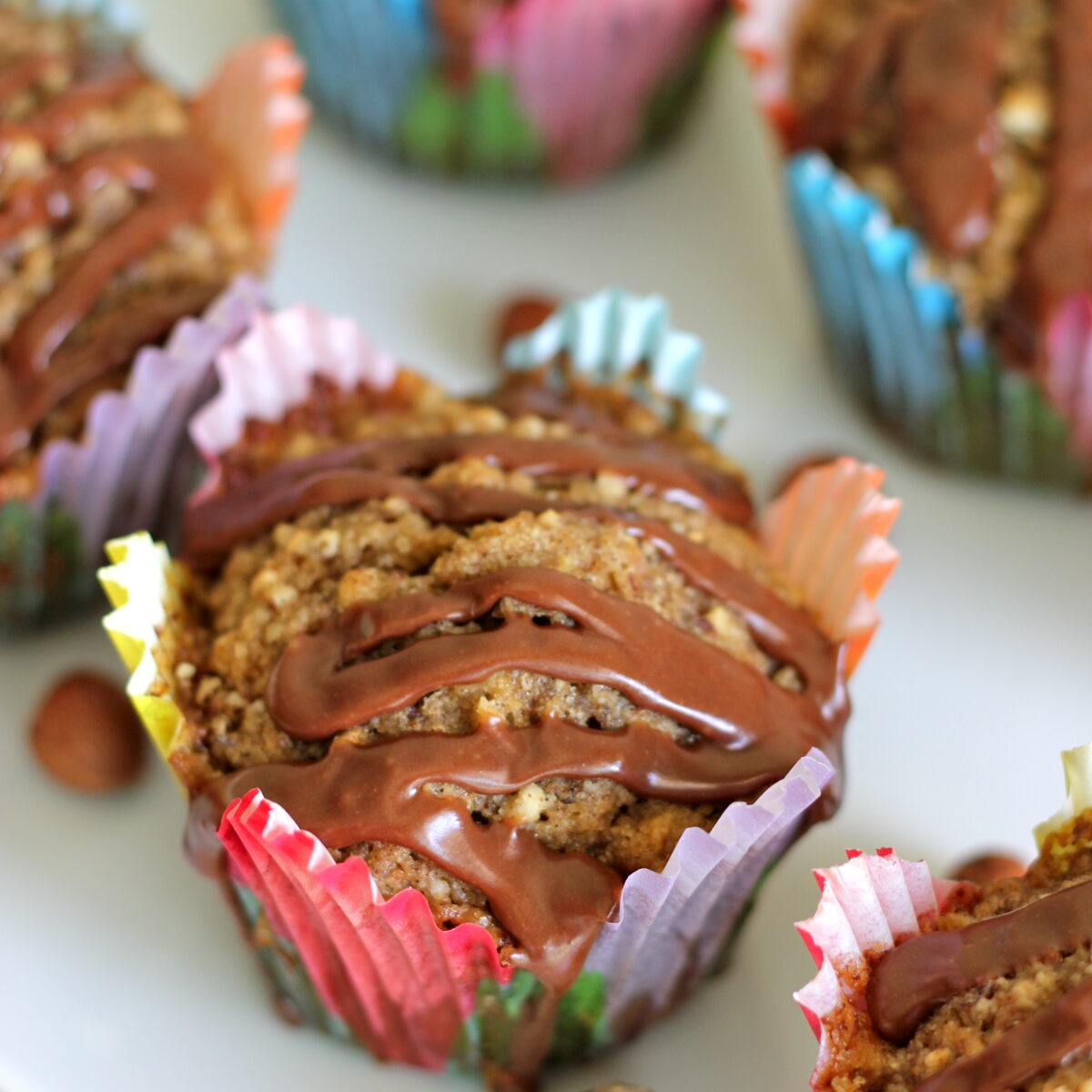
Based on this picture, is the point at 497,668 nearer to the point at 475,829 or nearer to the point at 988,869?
the point at 475,829

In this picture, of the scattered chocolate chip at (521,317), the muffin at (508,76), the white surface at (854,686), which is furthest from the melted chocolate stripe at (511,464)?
the muffin at (508,76)

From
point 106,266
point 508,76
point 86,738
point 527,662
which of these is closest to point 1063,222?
point 508,76

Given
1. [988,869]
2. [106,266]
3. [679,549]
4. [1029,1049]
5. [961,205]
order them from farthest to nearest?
1. [961,205]
2. [106,266]
3. [988,869]
4. [679,549]
5. [1029,1049]

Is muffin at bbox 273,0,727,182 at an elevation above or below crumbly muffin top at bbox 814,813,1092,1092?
above

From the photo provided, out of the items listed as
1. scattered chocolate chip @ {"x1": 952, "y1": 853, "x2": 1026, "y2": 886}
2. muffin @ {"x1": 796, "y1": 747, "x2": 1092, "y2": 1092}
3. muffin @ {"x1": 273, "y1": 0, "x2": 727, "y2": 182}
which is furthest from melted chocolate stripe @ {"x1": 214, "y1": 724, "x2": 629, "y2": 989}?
muffin @ {"x1": 273, "y1": 0, "x2": 727, "y2": 182}

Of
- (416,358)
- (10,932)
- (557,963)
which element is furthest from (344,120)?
(557,963)

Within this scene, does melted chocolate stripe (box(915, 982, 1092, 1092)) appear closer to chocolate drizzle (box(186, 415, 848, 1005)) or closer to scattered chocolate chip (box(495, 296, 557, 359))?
chocolate drizzle (box(186, 415, 848, 1005))
